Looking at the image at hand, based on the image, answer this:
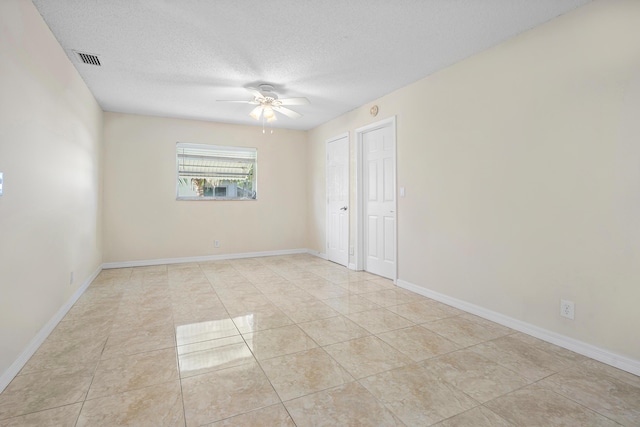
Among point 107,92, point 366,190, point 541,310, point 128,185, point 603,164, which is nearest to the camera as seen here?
point 603,164

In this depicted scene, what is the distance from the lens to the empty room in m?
1.80

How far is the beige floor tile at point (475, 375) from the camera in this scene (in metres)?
1.79

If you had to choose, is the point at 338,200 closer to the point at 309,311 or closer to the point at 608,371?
the point at 309,311

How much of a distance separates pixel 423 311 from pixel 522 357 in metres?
0.97

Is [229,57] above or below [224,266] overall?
above

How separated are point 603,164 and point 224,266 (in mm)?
4802

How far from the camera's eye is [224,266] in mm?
5184

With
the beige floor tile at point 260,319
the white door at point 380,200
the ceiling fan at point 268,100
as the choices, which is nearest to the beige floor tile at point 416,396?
the beige floor tile at point 260,319

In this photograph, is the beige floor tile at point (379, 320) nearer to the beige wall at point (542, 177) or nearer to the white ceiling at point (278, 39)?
the beige wall at point (542, 177)

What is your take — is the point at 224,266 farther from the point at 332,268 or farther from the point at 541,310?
the point at 541,310

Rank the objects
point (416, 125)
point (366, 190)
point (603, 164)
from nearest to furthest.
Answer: point (603, 164) → point (416, 125) → point (366, 190)

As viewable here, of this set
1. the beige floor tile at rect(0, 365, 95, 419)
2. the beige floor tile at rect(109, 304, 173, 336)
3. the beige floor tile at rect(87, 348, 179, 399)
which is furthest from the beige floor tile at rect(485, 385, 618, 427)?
the beige floor tile at rect(109, 304, 173, 336)

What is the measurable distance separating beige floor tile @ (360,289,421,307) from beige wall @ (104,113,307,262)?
3021 mm

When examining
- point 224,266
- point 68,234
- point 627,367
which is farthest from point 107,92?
point 627,367
